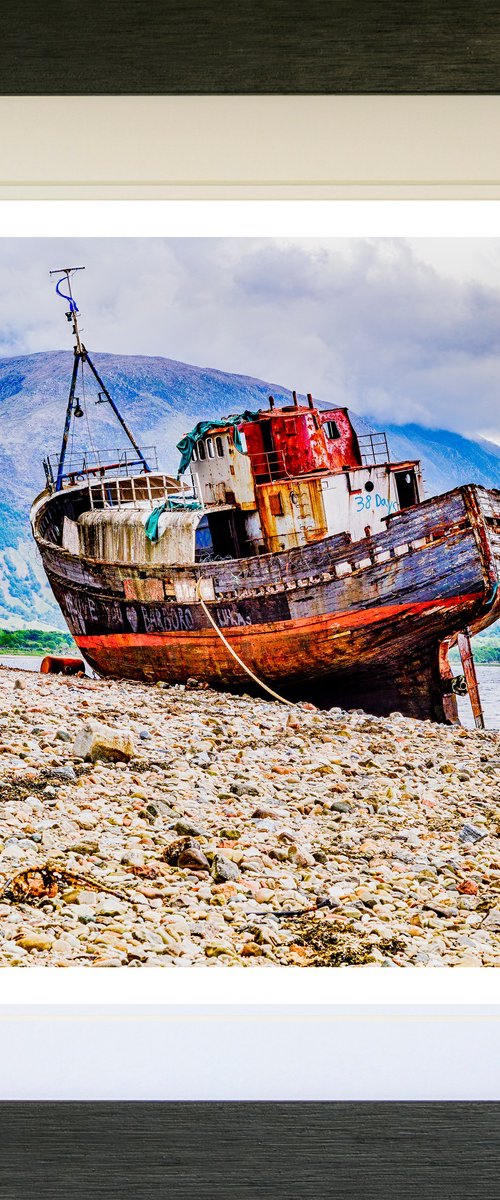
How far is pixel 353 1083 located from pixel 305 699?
1055 mm

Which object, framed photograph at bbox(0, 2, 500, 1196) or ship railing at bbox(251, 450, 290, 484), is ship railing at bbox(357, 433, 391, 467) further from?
ship railing at bbox(251, 450, 290, 484)

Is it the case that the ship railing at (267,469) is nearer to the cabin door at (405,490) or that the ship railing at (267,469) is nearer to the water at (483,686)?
the cabin door at (405,490)

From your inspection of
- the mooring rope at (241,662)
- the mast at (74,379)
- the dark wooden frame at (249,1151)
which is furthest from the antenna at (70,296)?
the dark wooden frame at (249,1151)

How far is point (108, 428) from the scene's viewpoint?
2789mm

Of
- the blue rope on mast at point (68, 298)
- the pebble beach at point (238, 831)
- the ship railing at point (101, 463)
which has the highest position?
the blue rope on mast at point (68, 298)

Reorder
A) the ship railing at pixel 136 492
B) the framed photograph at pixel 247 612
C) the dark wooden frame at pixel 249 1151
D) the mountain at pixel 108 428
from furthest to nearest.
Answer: the ship railing at pixel 136 492, the mountain at pixel 108 428, the framed photograph at pixel 247 612, the dark wooden frame at pixel 249 1151

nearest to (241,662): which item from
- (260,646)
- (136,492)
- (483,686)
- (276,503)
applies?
(260,646)

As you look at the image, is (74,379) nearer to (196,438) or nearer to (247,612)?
(196,438)

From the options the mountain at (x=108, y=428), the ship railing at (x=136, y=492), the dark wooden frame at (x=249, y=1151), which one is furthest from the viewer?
the ship railing at (x=136, y=492)

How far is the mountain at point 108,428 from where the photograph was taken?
8.64ft

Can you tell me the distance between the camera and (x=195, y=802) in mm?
2660
